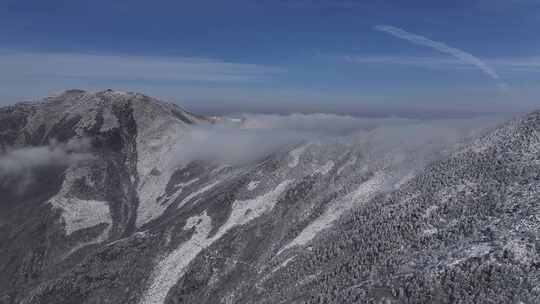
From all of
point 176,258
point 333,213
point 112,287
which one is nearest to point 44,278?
point 112,287

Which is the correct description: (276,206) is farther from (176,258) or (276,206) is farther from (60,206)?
(60,206)

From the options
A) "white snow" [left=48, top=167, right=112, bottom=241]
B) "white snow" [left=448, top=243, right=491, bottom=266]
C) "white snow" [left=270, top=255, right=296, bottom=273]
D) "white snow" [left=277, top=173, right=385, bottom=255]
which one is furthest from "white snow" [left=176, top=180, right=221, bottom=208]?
"white snow" [left=448, top=243, right=491, bottom=266]

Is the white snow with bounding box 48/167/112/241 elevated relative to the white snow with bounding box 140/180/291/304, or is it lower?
lower

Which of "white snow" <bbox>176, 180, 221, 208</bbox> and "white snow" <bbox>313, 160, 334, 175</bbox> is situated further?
"white snow" <bbox>176, 180, 221, 208</bbox>

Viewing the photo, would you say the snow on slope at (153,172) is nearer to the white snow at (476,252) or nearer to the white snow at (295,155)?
the white snow at (295,155)

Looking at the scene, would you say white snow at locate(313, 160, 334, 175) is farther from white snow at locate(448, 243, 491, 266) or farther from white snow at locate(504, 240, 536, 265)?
white snow at locate(504, 240, 536, 265)

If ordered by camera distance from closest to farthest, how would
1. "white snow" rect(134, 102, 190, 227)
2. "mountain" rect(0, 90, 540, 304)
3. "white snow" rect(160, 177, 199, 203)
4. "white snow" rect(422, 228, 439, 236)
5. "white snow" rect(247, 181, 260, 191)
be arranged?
"mountain" rect(0, 90, 540, 304), "white snow" rect(422, 228, 439, 236), "white snow" rect(247, 181, 260, 191), "white snow" rect(134, 102, 190, 227), "white snow" rect(160, 177, 199, 203)
